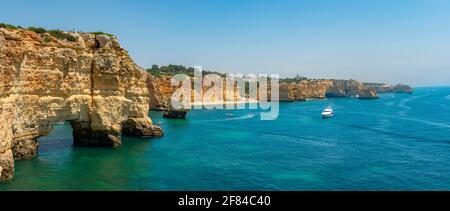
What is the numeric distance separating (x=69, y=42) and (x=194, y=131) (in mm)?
25794

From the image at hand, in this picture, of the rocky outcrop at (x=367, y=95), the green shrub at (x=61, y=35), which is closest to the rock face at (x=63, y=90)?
the green shrub at (x=61, y=35)

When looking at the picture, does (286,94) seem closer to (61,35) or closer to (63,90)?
(61,35)

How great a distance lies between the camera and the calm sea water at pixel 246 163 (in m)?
29.5

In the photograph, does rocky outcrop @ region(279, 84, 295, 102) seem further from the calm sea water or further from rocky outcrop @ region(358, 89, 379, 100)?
the calm sea water

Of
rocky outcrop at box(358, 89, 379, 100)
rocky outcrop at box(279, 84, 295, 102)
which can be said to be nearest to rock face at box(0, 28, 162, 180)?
rocky outcrop at box(279, 84, 295, 102)

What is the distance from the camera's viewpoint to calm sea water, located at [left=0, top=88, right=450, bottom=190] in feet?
96.8

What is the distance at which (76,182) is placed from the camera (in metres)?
28.7

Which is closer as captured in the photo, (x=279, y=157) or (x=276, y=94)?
(x=279, y=157)
